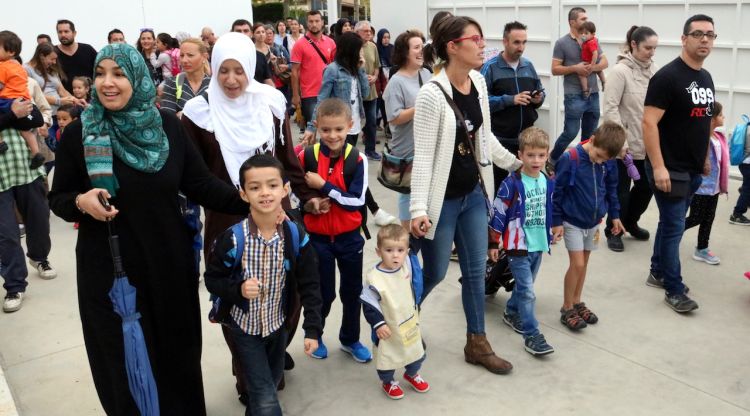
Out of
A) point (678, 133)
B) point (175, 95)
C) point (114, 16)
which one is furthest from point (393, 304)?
point (114, 16)

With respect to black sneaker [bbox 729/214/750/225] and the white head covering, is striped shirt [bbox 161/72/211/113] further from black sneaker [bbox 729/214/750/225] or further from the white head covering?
black sneaker [bbox 729/214/750/225]

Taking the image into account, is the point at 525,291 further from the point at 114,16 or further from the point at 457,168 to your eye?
the point at 114,16

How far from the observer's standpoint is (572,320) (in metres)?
4.46

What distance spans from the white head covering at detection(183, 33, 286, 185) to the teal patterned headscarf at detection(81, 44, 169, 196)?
1.81ft

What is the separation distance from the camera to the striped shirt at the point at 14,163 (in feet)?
16.8

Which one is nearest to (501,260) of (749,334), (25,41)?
(749,334)

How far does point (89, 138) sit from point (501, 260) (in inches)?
112

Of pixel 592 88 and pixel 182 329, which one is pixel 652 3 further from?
pixel 182 329

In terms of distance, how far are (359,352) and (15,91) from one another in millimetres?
3629

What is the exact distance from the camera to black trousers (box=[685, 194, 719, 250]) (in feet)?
17.6

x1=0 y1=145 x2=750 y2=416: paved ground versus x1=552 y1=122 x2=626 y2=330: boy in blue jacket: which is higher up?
x1=552 y1=122 x2=626 y2=330: boy in blue jacket

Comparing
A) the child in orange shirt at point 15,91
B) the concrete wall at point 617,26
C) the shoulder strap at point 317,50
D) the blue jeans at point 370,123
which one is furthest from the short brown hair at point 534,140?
the blue jeans at point 370,123

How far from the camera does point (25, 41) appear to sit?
1360cm

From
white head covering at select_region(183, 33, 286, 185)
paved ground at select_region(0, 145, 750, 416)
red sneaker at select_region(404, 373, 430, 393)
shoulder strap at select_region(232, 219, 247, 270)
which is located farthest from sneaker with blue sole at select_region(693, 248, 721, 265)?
shoulder strap at select_region(232, 219, 247, 270)
